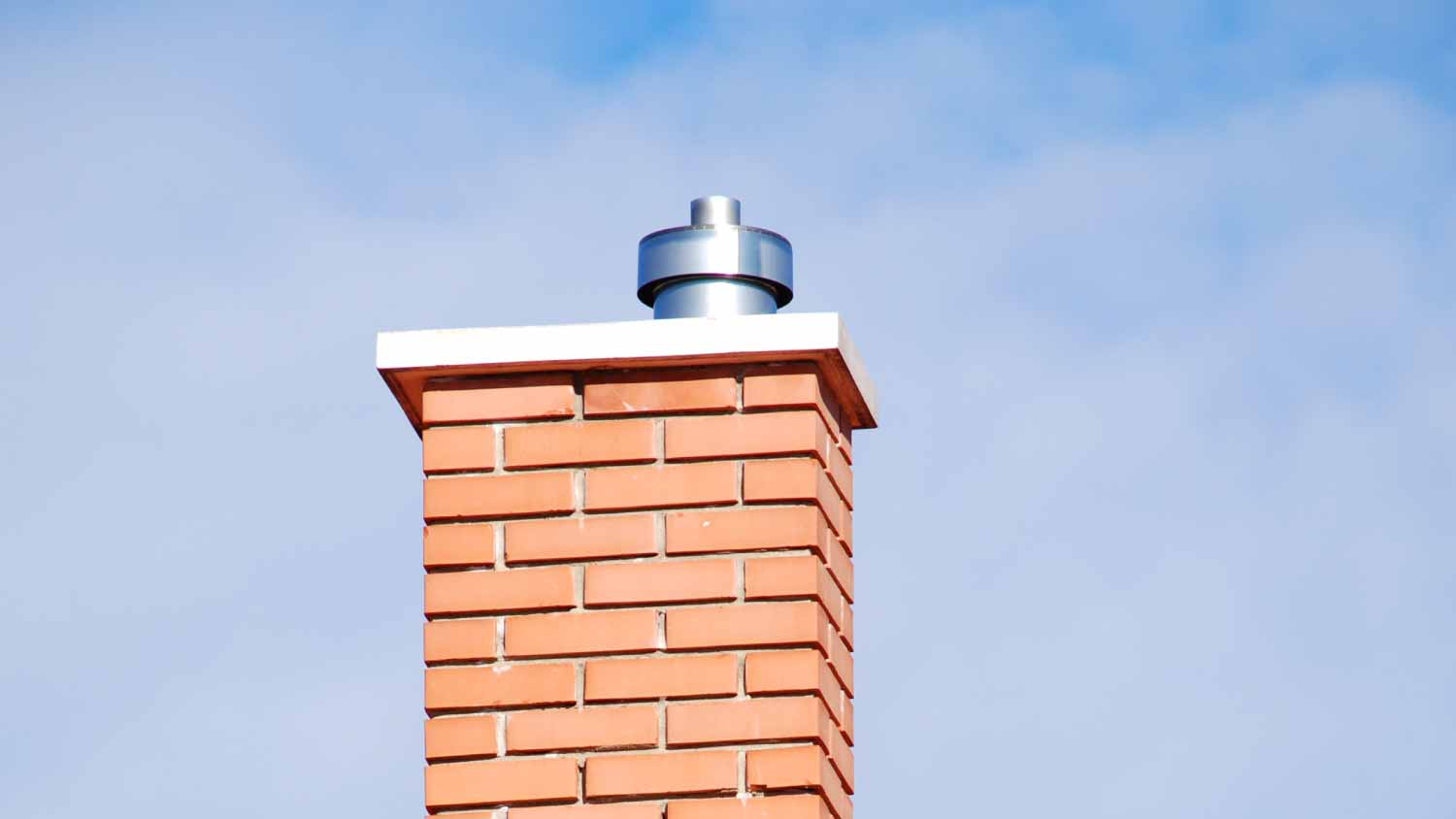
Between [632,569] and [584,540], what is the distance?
0.10 metres

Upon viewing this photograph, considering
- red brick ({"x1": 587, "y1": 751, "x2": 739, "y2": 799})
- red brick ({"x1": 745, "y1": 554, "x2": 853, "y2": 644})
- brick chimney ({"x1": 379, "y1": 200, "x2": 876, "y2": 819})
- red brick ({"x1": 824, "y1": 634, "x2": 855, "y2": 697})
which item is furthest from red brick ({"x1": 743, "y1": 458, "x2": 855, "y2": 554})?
red brick ({"x1": 587, "y1": 751, "x2": 739, "y2": 799})

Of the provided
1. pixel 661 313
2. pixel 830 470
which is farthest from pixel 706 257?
pixel 830 470

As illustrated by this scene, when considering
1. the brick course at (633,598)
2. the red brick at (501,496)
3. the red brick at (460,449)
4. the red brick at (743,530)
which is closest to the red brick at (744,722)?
the brick course at (633,598)

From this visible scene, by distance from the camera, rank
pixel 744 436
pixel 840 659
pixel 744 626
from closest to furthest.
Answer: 1. pixel 744 626
2. pixel 744 436
3. pixel 840 659

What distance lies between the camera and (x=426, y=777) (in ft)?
14.2

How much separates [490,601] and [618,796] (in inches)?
16.7

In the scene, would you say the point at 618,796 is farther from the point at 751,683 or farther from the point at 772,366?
the point at 772,366

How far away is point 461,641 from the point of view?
14.3 feet

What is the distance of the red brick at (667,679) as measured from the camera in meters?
4.26

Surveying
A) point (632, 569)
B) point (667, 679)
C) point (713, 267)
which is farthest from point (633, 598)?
point (713, 267)

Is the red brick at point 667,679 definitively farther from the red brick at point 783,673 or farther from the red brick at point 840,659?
the red brick at point 840,659

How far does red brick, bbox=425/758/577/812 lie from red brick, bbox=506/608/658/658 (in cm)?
19

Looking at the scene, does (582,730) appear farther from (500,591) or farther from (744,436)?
(744,436)

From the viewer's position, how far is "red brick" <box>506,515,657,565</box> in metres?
4.36
